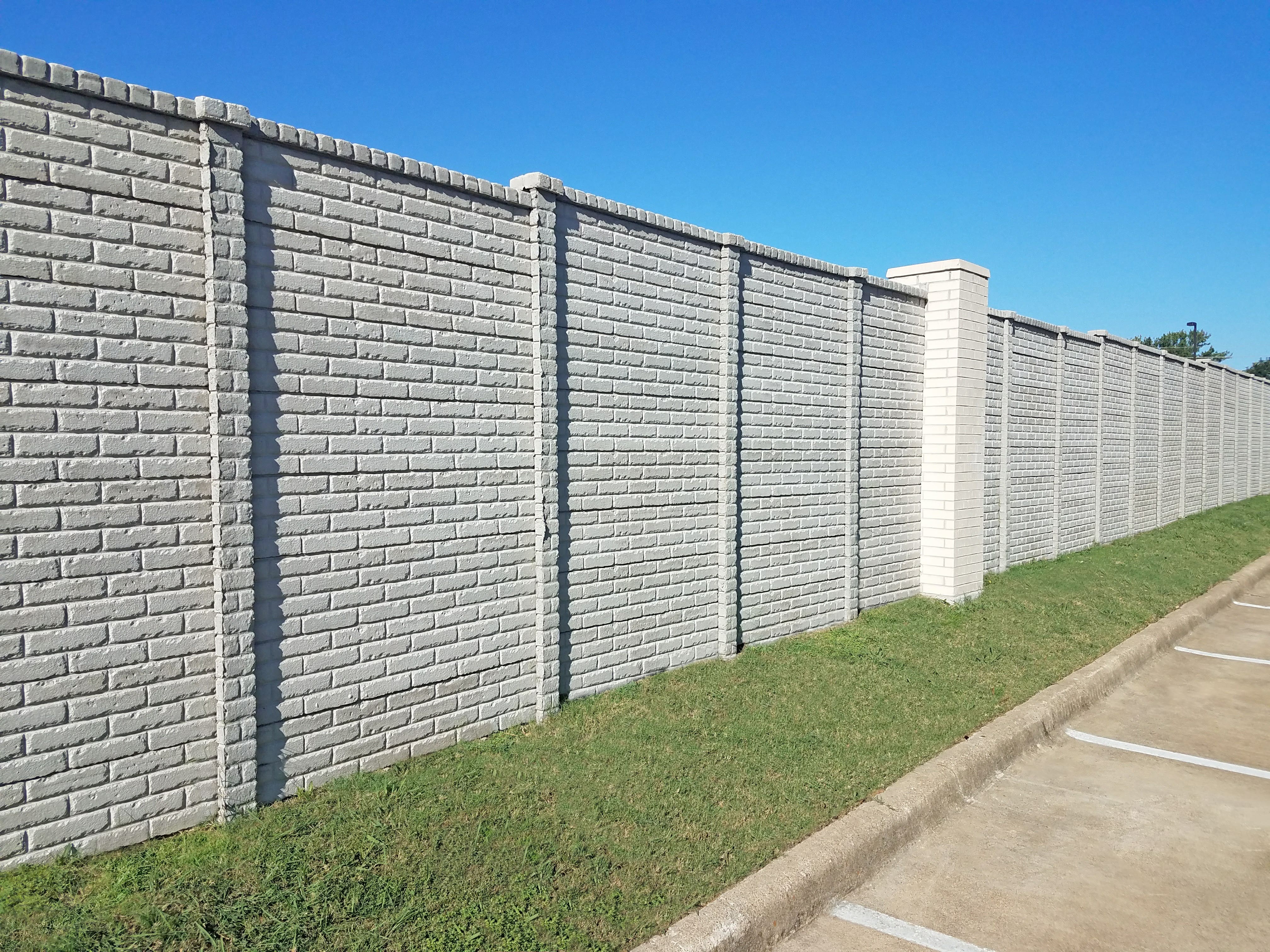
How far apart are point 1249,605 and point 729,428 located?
26.9 ft

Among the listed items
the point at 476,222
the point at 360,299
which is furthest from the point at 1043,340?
the point at 360,299

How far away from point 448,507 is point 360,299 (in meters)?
1.27

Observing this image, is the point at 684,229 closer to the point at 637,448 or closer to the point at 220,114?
the point at 637,448

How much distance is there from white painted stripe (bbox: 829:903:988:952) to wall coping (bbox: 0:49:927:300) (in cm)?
428

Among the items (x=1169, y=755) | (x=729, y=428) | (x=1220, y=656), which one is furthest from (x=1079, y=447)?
(x=729, y=428)

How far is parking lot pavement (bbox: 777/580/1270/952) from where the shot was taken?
3439mm

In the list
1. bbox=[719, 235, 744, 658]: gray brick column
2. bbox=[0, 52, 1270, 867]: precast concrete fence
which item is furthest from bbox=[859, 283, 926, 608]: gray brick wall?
bbox=[719, 235, 744, 658]: gray brick column

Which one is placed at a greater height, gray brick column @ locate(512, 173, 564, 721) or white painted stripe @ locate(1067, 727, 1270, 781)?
gray brick column @ locate(512, 173, 564, 721)

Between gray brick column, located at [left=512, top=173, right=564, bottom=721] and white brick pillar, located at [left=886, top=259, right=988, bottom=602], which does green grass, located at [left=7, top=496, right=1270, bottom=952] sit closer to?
gray brick column, located at [left=512, top=173, right=564, bottom=721]

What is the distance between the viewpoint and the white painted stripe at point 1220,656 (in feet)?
25.5

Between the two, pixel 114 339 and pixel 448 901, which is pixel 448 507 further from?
pixel 448 901

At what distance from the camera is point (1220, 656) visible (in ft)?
26.1

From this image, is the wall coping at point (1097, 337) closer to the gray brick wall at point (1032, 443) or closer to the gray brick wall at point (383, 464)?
the gray brick wall at point (1032, 443)

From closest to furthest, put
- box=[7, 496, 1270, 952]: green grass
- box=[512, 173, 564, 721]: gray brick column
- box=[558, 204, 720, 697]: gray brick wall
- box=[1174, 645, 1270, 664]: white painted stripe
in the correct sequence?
box=[7, 496, 1270, 952]: green grass < box=[512, 173, 564, 721]: gray brick column < box=[558, 204, 720, 697]: gray brick wall < box=[1174, 645, 1270, 664]: white painted stripe
